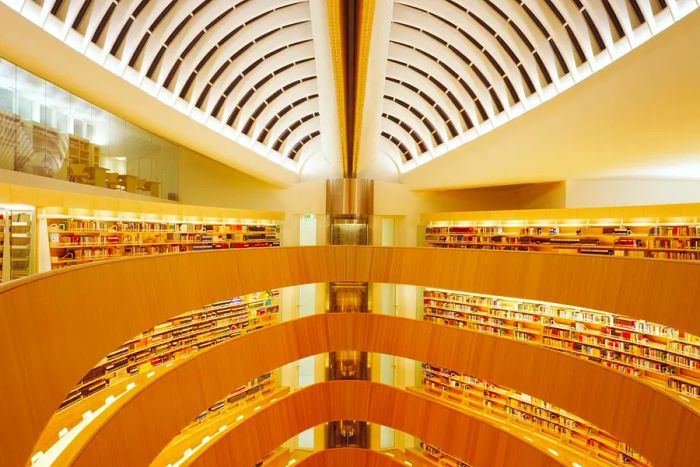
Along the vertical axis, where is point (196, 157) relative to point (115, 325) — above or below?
above

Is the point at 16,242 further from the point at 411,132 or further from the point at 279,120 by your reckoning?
the point at 411,132

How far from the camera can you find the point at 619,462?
7.11m

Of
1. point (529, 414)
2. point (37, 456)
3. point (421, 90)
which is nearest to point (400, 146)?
point (421, 90)

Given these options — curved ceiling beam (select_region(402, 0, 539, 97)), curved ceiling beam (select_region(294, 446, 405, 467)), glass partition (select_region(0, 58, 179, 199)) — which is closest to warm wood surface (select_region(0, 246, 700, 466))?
glass partition (select_region(0, 58, 179, 199))

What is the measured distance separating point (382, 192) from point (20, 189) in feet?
36.2

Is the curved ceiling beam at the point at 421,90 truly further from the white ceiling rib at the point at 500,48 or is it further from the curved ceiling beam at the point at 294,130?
the curved ceiling beam at the point at 294,130

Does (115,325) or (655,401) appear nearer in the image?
(115,325)

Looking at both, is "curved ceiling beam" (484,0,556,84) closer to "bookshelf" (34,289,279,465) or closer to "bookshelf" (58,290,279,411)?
"bookshelf" (34,289,279,465)

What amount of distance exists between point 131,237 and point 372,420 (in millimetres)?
7778

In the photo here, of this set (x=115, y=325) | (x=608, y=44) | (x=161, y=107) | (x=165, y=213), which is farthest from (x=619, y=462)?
(x=161, y=107)

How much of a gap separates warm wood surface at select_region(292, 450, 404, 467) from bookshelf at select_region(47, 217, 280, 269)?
638 cm

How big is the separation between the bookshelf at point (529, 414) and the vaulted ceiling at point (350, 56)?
19.9 ft

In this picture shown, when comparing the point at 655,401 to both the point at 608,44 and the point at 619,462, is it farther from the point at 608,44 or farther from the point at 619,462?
the point at 608,44

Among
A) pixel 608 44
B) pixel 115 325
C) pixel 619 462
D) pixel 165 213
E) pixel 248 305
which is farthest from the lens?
pixel 248 305
